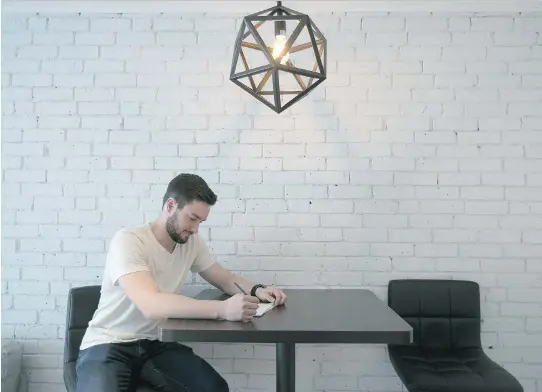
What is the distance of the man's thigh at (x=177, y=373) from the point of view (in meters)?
2.22

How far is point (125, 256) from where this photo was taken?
80.7 inches

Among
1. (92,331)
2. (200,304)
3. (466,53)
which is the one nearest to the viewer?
(200,304)

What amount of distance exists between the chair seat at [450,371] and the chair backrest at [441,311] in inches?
2.4

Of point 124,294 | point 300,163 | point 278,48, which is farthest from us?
point 300,163

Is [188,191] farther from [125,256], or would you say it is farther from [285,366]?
[285,366]

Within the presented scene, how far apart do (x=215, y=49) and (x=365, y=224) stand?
1.27m

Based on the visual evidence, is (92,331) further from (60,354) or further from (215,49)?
(215,49)

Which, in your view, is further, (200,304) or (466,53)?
(466,53)

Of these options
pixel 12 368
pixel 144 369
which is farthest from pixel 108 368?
pixel 12 368

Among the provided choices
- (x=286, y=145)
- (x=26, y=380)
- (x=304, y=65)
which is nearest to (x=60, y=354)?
(x=26, y=380)

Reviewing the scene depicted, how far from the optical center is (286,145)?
112 inches

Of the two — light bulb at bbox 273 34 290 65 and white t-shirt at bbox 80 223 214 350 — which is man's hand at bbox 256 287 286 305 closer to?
white t-shirt at bbox 80 223 214 350

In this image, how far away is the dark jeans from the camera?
2031mm

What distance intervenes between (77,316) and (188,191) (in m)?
0.92
